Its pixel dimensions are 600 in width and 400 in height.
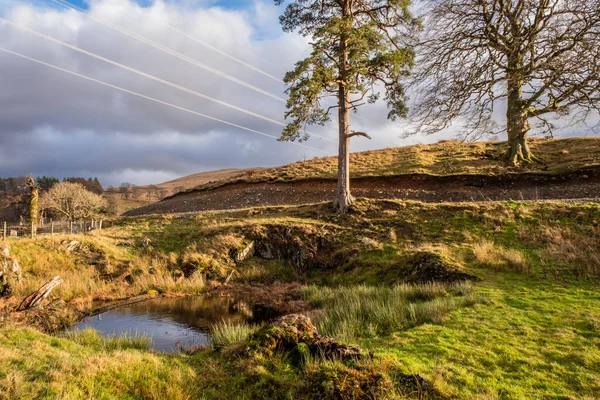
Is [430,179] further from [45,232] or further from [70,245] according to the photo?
[45,232]

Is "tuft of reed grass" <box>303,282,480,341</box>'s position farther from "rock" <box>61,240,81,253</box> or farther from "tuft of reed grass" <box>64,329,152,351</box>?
"rock" <box>61,240,81,253</box>

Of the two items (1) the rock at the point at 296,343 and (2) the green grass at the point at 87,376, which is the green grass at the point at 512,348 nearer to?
(1) the rock at the point at 296,343

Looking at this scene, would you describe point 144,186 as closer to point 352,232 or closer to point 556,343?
point 352,232

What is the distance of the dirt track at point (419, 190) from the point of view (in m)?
22.4

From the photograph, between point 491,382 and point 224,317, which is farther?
point 224,317

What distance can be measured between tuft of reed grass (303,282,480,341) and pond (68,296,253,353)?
141 inches

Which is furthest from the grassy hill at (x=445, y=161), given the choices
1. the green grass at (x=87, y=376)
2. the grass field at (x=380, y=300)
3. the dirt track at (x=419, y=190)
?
the green grass at (x=87, y=376)

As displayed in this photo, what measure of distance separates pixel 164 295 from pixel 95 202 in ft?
150

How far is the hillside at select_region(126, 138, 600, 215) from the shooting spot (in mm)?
23484

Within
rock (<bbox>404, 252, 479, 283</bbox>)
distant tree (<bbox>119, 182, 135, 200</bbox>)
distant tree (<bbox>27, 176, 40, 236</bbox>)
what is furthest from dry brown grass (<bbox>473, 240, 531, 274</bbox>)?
distant tree (<bbox>119, 182, 135, 200</bbox>)

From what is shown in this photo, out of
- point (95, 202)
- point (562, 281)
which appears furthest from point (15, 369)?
point (95, 202)

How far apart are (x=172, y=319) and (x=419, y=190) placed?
64.8 feet

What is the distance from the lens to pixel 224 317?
41.7 feet

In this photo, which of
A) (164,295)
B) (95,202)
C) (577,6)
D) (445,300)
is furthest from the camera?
(95,202)
